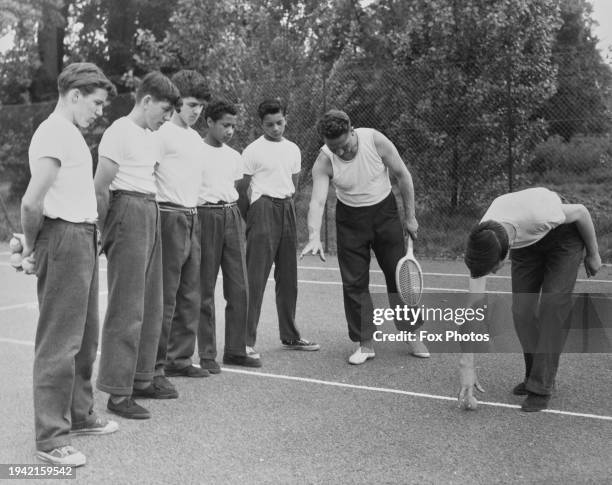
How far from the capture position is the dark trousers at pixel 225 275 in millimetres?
6555

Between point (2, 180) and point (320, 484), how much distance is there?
62.1ft

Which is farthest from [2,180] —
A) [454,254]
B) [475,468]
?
[475,468]

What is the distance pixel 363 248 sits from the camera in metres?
7.09

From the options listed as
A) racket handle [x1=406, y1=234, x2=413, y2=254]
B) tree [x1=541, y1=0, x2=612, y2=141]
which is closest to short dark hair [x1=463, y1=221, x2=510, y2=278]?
racket handle [x1=406, y1=234, x2=413, y2=254]

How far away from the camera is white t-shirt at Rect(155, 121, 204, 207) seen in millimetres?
5832

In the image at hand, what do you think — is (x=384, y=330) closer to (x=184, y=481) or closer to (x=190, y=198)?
(x=190, y=198)

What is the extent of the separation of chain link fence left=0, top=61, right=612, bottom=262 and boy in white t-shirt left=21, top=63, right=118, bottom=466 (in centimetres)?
997

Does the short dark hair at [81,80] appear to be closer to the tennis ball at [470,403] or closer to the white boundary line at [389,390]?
the white boundary line at [389,390]

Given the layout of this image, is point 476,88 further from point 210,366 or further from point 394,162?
point 210,366

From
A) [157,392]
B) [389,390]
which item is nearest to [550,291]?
[389,390]

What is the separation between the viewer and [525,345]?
5957 millimetres

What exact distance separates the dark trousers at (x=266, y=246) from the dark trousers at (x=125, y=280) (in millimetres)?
1943

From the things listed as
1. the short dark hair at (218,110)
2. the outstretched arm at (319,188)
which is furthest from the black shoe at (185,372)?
the short dark hair at (218,110)

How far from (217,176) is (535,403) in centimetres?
296
